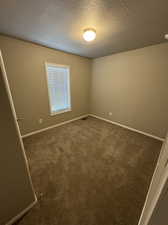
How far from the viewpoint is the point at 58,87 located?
314 centimetres

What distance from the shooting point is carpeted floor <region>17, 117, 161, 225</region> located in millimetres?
1113

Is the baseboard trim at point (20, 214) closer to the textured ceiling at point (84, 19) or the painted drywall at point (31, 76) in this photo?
the painted drywall at point (31, 76)

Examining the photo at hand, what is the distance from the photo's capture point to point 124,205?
1.21 m

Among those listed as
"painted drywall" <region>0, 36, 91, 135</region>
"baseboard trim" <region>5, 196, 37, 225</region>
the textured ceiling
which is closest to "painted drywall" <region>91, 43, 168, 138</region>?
the textured ceiling

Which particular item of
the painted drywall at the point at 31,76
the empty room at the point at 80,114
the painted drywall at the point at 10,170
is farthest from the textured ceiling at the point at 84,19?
the painted drywall at the point at 10,170

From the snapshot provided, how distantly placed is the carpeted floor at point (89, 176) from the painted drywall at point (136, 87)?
54 centimetres

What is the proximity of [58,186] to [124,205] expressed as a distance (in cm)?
93

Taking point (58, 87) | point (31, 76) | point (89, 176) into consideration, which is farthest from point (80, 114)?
point (89, 176)

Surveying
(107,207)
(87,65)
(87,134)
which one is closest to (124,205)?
(107,207)

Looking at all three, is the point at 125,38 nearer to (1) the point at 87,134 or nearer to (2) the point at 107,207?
(1) the point at 87,134

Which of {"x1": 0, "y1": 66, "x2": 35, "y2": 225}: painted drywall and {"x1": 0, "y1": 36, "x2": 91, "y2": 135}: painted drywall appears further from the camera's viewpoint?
{"x1": 0, "y1": 36, "x2": 91, "y2": 135}: painted drywall

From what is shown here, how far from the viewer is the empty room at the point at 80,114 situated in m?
1.00

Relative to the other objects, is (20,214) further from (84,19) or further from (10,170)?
(84,19)

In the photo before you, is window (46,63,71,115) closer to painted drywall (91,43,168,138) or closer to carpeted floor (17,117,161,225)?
carpeted floor (17,117,161,225)
